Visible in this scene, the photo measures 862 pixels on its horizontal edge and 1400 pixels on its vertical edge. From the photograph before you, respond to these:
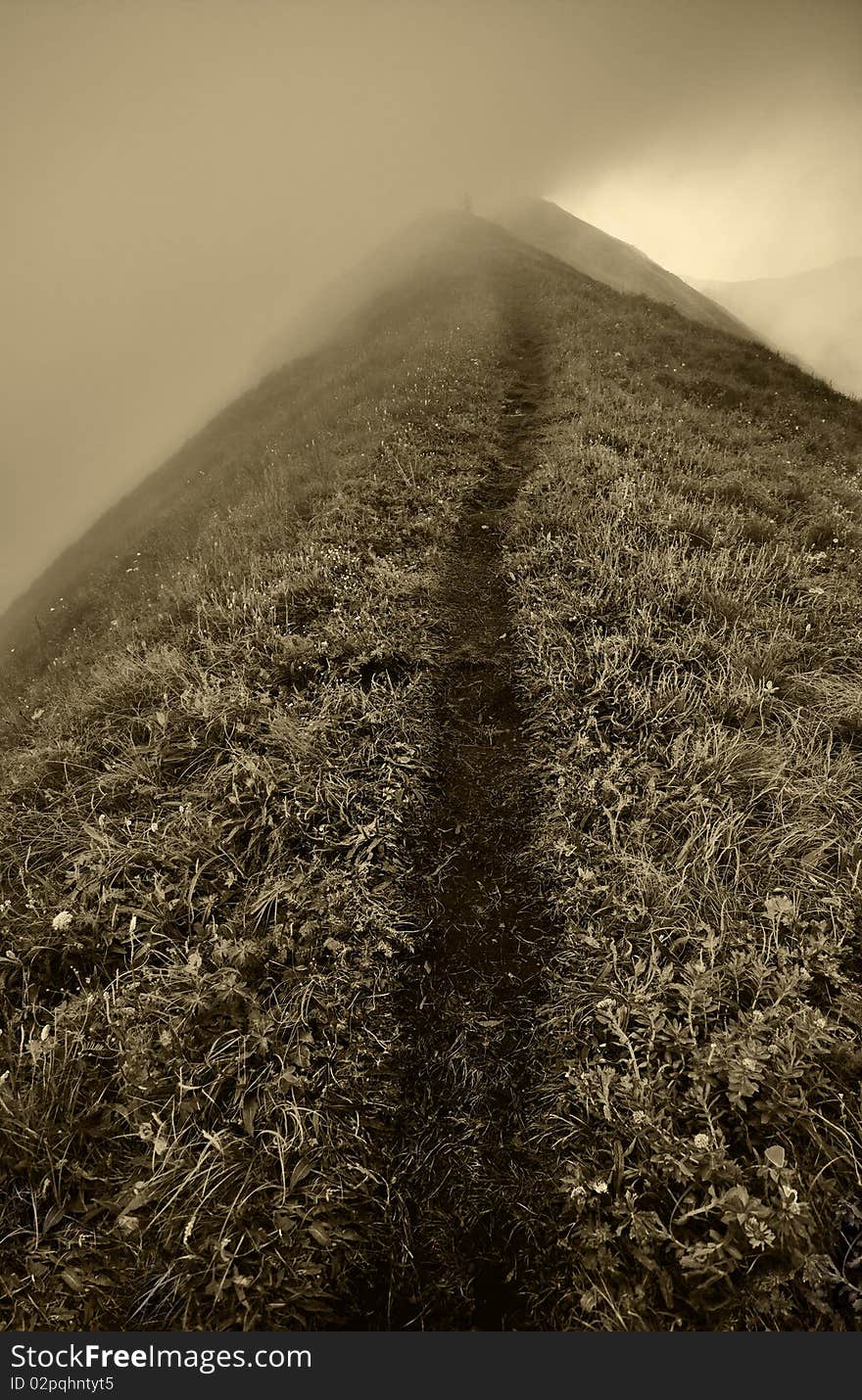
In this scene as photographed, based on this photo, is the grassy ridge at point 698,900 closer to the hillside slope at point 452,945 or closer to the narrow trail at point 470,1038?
the hillside slope at point 452,945

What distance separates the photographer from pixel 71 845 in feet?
14.8

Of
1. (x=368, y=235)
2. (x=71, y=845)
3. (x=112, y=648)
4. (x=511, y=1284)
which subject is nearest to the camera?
(x=511, y=1284)

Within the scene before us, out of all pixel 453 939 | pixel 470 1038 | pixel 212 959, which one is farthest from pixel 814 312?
pixel 212 959

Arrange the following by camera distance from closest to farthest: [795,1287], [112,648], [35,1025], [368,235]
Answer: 1. [795,1287]
2. [35,1025]
3. [112,648]
4. [368,235]

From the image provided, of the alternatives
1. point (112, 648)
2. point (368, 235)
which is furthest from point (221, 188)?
point (112, 648)

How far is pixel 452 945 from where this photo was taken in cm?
397

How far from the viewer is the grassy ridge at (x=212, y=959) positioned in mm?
2730

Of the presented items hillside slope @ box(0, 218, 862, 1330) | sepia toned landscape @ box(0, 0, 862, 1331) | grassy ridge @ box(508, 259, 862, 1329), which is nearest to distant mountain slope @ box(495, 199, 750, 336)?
grassy ridge @ box(508, 259, 862, 1329)

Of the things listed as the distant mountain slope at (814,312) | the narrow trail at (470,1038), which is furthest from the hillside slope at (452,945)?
the distant mountain slope at (814,312)

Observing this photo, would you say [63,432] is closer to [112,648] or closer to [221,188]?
[112,648]

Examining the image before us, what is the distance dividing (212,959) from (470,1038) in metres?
1.72

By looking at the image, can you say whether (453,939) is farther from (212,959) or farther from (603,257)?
(603,257)

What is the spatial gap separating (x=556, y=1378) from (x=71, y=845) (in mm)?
4346

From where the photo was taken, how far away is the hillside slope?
8.83ft
